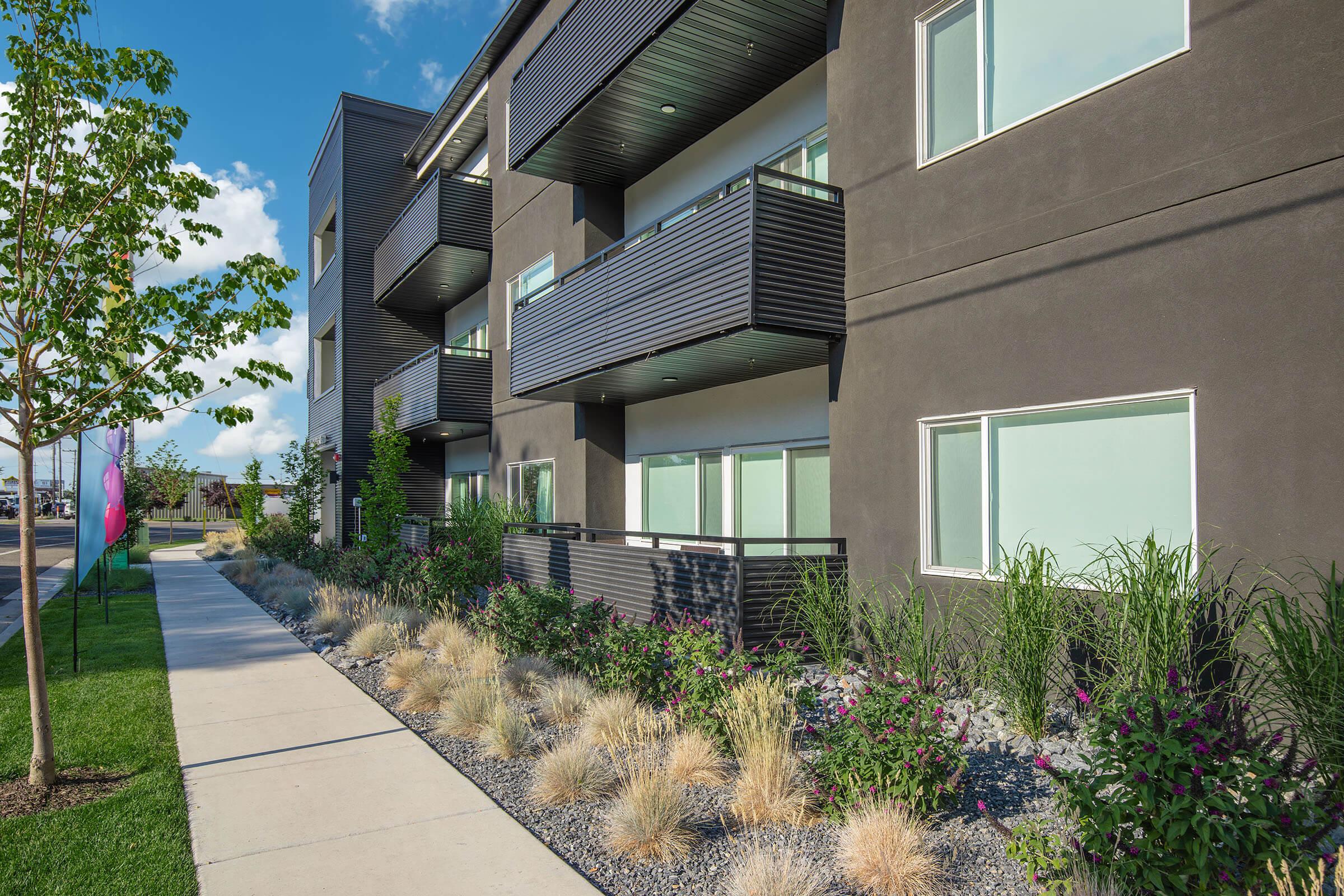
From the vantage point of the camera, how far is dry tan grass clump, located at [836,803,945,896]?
3.78 metres

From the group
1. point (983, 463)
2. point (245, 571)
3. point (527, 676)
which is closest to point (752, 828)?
point (527, 676)

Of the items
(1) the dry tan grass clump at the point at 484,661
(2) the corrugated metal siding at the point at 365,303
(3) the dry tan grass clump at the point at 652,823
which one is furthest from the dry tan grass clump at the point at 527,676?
(2) the corrugated metal siding at the point at 365,303

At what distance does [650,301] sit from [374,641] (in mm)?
5155

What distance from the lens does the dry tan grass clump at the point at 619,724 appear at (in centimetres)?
580

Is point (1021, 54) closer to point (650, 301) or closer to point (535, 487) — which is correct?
point (650, 301)

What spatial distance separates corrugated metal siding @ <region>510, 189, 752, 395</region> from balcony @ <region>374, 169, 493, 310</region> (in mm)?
5127

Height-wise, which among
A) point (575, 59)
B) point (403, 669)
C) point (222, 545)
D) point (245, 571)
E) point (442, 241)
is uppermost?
point (575, 59)

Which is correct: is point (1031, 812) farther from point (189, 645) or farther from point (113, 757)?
point (189, 645)

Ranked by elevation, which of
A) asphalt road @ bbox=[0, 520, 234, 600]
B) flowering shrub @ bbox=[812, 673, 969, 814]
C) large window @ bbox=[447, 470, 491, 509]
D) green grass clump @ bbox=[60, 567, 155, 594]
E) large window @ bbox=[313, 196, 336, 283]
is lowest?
asphalt road @ bbox=[0, 520, 234, 600]

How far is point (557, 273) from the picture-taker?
568 inches

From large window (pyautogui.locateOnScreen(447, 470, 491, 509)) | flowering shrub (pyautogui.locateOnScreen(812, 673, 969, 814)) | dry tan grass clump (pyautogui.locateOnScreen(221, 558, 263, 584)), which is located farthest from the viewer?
large window (pyautogui.locateOnScreen(447, 470, 491, 509))

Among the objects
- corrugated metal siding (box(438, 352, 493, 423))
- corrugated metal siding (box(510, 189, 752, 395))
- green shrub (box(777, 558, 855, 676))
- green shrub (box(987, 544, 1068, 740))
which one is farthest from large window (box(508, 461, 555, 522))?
green shrub (box(987, 544, 1068, 740))

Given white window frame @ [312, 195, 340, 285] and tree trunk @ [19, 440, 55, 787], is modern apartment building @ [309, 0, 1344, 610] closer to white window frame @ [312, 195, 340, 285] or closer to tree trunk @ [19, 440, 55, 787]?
tree trunk @ [19, 440, 55, 787]

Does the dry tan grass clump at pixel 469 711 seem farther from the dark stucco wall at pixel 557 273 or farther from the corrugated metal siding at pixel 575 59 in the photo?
the corrugated metal siding at pixel 575 59
